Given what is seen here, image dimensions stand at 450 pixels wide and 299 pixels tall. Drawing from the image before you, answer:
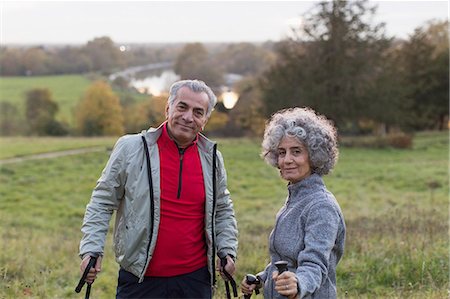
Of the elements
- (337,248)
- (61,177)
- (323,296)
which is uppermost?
(337,248)

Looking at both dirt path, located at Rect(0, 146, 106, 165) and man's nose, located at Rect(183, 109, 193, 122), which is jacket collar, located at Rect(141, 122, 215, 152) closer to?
man's nose, located at Rect(183, 109, 193, 122)

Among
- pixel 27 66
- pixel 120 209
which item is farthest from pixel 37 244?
pixel 27 66

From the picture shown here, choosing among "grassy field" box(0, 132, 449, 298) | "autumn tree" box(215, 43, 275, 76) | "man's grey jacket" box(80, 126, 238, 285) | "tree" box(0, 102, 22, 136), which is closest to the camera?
"man's grey jacket" box(80, 126, 238, 285)

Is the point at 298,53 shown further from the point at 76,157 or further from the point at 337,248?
the point at 337,248

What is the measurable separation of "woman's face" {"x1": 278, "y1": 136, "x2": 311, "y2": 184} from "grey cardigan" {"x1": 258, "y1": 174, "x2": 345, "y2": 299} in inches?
1.9

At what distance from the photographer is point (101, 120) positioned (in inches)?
1737

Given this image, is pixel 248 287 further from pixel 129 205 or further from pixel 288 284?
pixel 129 205

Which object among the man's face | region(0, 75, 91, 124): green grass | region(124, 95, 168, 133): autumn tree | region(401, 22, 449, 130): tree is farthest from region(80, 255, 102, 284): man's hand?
region(0, 75, 91, 124): green grass

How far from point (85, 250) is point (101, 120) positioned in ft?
137

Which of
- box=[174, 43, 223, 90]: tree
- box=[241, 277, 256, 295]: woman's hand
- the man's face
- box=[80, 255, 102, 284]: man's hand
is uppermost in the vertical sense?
box=[174, 43, 223, 90]: tree

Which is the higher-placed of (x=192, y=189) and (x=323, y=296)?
(x=192, y=189)

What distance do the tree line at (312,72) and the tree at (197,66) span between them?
0.08 metres

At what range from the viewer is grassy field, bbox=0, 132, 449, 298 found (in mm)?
6402

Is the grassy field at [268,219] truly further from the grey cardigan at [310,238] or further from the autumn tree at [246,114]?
the autumn tree at [246,114]
